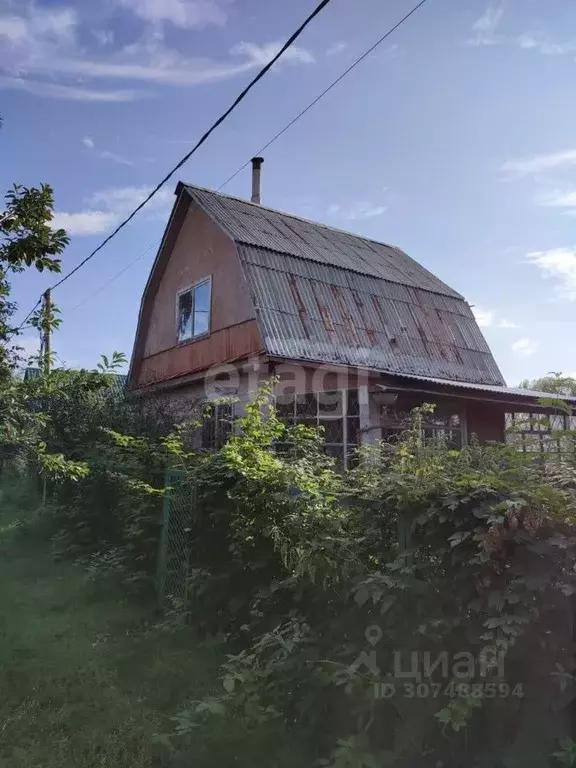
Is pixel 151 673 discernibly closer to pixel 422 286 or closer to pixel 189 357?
pixel 189 357

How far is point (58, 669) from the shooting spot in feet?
12.9

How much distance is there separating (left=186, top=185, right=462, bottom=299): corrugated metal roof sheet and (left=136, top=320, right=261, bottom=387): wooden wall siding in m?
2.16

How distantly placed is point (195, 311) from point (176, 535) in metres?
9.71

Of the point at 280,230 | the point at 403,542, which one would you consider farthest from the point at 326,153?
the point at 403,542

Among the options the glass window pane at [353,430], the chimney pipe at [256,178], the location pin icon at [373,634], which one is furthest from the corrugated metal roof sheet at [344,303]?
the location pin icon at [373,634]

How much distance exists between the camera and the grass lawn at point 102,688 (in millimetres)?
2785

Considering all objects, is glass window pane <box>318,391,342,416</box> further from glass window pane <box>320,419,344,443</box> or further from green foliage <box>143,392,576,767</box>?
green foliage <box>143,392,576,767</box>

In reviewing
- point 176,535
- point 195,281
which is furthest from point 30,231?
point 195,281

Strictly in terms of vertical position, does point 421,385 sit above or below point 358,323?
below

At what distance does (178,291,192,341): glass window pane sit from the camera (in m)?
14.1

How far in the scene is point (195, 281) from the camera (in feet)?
45.3

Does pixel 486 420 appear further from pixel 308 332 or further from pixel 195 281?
pixel 195 281

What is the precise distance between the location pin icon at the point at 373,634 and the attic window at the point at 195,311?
35.9 feet

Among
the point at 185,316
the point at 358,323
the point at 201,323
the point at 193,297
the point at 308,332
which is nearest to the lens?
the point at 308,332
